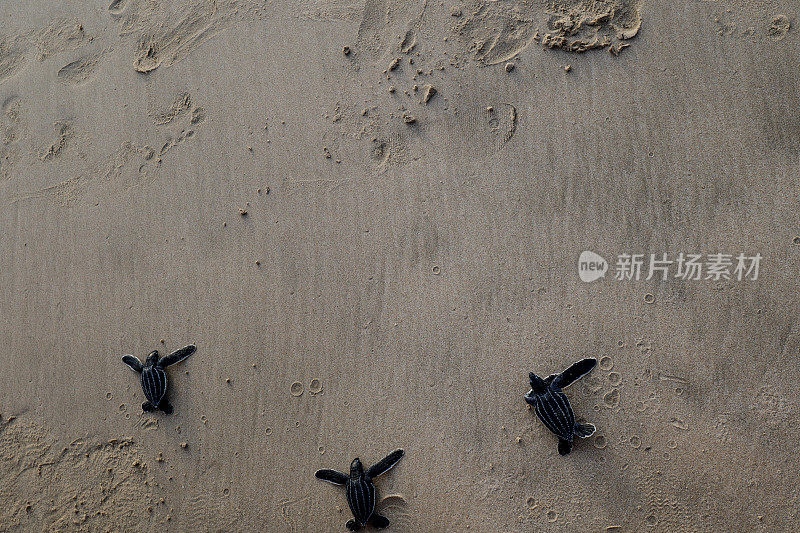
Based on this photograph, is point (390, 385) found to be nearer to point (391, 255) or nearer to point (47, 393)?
point (391, 255)

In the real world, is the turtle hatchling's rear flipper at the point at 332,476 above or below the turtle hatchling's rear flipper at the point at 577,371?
below

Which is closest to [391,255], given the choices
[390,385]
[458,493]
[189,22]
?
[390,385]

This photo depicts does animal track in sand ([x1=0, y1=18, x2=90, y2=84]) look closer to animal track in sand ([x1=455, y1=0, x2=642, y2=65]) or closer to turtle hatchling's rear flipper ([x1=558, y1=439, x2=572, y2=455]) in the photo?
animal track in sand ([x1=455, y1=0, x2=642, y2=65])

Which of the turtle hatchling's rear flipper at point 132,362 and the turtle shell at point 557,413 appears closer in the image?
Result: the turtle shell at point 557,413

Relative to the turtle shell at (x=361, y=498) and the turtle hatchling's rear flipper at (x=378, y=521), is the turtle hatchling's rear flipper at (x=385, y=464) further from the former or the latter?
the turtle hatchling's rear flipper at (x=378, y=521)

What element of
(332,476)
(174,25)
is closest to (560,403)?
(332,476)

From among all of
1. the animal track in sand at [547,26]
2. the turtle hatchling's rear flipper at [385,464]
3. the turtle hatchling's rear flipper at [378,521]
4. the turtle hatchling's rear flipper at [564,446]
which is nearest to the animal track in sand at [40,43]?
the animal track in sand at [547,26]

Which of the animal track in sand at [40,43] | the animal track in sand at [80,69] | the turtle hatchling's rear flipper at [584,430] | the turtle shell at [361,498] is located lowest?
the turtle shell at [361,498]

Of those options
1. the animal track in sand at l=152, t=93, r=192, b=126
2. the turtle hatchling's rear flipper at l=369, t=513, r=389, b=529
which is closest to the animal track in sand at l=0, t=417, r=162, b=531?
the turtle hatchling's rear flipper at l=369, t=513, r=389, b=529
